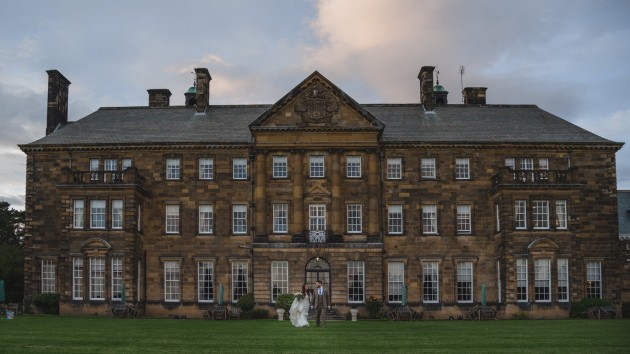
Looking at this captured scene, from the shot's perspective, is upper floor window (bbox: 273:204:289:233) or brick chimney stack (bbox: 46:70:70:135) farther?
brick chimney stack (bbox: 46:70:70:135)

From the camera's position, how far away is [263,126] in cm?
5216

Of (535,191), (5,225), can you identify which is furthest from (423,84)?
(5,225)

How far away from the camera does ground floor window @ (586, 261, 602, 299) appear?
5153 cm

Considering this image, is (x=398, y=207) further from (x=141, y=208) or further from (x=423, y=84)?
(x=141, y=208)

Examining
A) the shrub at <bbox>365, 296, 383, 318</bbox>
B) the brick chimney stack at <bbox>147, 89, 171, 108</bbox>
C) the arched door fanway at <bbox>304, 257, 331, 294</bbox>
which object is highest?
the brick chimney stack at <bbox>147, 89, 171, 108</bbox>

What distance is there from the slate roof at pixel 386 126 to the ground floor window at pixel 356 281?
8.19 metres

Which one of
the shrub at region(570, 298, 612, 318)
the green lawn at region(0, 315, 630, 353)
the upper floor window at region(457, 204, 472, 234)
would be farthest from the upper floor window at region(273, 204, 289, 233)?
the green lawn at region(0, 315, 630, 353)

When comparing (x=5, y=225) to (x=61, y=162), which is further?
(x=5, y=225)

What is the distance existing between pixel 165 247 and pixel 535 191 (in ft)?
76.3

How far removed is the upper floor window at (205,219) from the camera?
173 feet

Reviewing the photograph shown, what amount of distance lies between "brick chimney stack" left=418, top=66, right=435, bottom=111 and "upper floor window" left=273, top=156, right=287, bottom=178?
452 inches

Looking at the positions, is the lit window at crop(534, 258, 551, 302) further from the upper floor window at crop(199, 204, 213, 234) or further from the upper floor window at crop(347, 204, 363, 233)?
the upper floor window at crop(199, 204, 213, 234)

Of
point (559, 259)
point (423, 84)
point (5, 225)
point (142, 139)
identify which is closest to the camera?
point (559, 259)

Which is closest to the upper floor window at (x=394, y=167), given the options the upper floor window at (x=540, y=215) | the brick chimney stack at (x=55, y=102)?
the upper floor window at (x=540, y=215)
